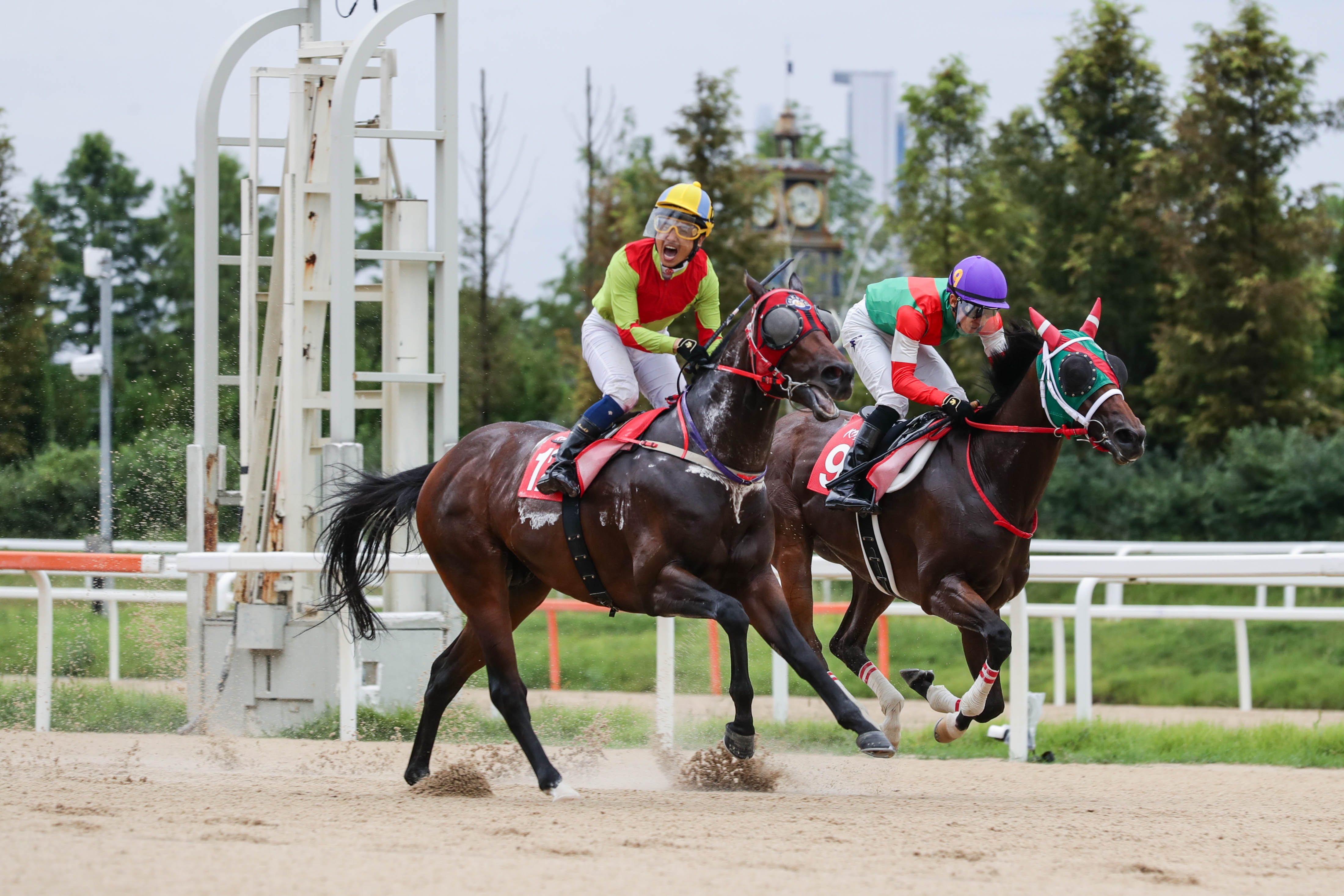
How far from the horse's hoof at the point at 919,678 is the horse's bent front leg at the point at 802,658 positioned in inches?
48.0

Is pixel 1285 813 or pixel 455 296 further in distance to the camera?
pixel 455 296

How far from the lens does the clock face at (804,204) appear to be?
3925cm

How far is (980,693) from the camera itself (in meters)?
5.44

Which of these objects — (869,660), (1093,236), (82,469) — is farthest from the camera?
(1093,236)

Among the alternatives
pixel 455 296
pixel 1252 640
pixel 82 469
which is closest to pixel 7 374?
pixel 82 469

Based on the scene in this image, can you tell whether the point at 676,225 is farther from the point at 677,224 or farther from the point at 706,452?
the point at 706,452

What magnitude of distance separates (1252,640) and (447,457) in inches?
340

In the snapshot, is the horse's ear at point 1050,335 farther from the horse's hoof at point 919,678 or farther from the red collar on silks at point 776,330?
the horse's hoof at point 919,678

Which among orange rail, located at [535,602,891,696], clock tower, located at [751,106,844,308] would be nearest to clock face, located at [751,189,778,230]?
orange rail, located at [535,602,891,696]

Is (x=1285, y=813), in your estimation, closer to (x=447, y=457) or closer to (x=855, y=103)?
(x=447, y=457)

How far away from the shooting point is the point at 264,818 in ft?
14.3

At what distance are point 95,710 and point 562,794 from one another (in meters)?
3.45

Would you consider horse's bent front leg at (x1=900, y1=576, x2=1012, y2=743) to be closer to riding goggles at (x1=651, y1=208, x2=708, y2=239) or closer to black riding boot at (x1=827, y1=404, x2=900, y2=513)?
black riding boot at (x1=827, y1=404, x2=900, y2=513)

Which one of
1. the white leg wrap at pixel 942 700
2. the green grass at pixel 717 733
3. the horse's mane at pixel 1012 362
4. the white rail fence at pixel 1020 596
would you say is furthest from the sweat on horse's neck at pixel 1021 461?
the green grass at pixel 717 733
